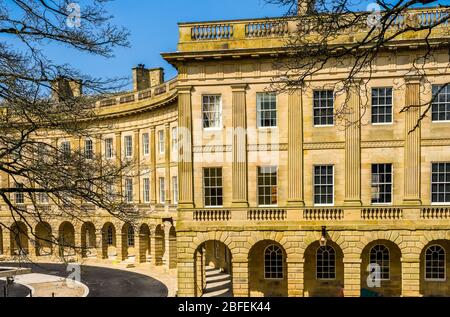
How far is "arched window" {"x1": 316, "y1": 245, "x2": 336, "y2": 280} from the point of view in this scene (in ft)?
93.9

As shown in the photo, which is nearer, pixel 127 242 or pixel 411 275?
pixel 411 275

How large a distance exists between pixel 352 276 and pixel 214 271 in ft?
57.6

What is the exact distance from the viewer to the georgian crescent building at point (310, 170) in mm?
26578

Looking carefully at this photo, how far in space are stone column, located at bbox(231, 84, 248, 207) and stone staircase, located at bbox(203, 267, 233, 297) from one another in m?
7.02

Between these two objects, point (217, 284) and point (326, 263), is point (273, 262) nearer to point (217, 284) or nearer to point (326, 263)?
point (326, 263)

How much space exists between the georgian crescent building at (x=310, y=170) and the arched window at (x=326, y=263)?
0.06 m

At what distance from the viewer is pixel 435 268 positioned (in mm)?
27719

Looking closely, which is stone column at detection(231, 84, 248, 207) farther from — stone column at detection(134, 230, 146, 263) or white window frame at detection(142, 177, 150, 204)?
stone column at detection(134, 230, 146, 263)

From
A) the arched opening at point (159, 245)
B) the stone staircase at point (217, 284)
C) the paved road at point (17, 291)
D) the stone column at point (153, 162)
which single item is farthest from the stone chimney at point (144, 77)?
the paved road at point (17, 291)

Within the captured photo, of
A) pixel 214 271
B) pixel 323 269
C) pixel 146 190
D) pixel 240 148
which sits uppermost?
pixel 240 148

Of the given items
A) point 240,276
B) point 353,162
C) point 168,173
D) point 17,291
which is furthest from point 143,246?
point 353,162

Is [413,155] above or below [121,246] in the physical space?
above

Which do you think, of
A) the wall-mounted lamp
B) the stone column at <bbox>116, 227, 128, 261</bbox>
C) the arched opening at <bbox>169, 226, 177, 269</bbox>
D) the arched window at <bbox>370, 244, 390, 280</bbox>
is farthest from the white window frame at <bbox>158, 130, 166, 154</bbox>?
the arched window at <bbox>370, 244, 390, 280</bbox>

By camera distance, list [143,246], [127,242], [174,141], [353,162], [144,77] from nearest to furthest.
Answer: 1. [353,162]
2. [174,141]
3. [143,246]
4. [127,242]
5. [144,77]
